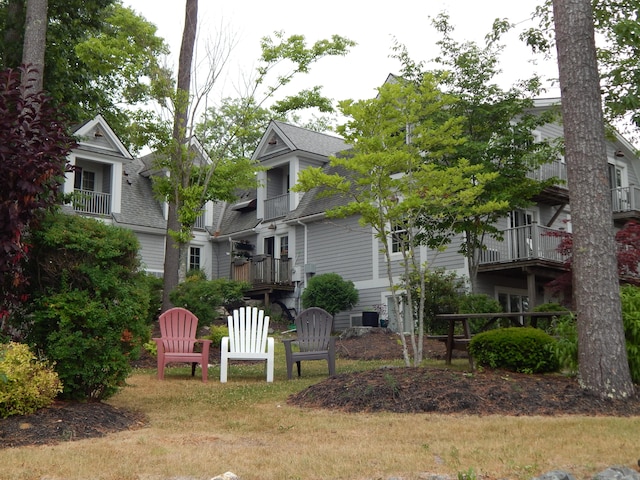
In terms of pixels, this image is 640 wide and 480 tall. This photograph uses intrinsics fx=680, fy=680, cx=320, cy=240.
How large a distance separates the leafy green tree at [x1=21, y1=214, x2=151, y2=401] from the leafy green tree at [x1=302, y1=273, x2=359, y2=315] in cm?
1330

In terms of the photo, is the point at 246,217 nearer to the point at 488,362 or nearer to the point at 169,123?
the point at 169,123

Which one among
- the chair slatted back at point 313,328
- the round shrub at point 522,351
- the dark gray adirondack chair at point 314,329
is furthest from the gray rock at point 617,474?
the chair slatted back at point 313,328

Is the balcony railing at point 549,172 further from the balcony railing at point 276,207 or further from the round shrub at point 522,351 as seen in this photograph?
the round shrub at point 522,351

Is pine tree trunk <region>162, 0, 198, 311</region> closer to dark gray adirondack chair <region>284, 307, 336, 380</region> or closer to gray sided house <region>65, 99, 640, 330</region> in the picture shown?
dark gray adirondack chair <region>284, 307, 336, 380</region>

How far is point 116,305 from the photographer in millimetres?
6633

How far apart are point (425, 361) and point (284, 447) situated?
7.60 metres

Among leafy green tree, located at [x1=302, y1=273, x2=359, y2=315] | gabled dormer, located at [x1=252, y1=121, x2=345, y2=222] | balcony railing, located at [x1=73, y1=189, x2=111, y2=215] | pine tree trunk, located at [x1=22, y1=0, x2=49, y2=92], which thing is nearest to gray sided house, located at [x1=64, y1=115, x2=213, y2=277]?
balcony railing, located at [x1=73, y1=189, x2=111, y2=215]

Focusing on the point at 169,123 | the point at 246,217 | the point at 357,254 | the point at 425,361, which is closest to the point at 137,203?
the point at 246,217

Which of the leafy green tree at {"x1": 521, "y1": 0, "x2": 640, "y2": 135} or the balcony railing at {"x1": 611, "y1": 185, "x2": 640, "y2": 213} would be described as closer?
the leafy green tree at {"x1": 521, "y1": 0, "x2": 640, "y2": 135}

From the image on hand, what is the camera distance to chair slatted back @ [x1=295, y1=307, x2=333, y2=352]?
34.9 feet

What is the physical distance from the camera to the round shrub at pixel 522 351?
29.1ft

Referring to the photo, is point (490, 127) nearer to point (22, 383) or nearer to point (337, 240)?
point (337, 240)

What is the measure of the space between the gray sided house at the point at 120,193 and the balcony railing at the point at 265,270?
236 cm

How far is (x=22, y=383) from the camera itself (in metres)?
5.70
